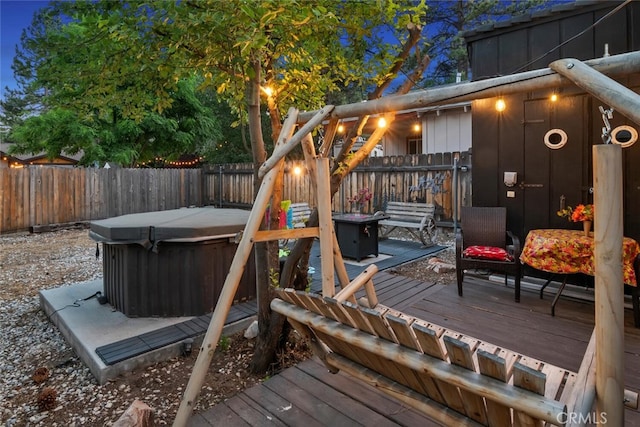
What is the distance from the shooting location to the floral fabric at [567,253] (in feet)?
9.55

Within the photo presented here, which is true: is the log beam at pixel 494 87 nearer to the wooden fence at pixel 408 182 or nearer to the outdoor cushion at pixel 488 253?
the outdoor cushion at pixel 488 253

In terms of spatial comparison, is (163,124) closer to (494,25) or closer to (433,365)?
(494,25)

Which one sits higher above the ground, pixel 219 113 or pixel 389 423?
pixel 219 113

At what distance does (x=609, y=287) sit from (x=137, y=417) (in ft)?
6.54

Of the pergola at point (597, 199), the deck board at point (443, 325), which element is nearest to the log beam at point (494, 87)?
the pergola at point (597, 199)

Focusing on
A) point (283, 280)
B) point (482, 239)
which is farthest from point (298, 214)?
point (283, 280)

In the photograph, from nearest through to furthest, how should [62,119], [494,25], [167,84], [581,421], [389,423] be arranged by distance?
1. [581,421]
2. [389,423]
3. [167,84]
4. [494,25]
5. [62,119]

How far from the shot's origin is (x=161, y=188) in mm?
11227

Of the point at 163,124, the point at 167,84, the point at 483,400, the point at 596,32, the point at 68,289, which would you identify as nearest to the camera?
the point at 483,400

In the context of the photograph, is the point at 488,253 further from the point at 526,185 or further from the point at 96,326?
the point at 96,326

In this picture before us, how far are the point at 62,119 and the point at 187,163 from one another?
898 cm

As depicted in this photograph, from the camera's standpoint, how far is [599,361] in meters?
1.01

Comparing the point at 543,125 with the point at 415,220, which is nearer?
the point at 543,125

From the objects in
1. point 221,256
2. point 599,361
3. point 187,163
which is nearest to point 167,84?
point 221,256
